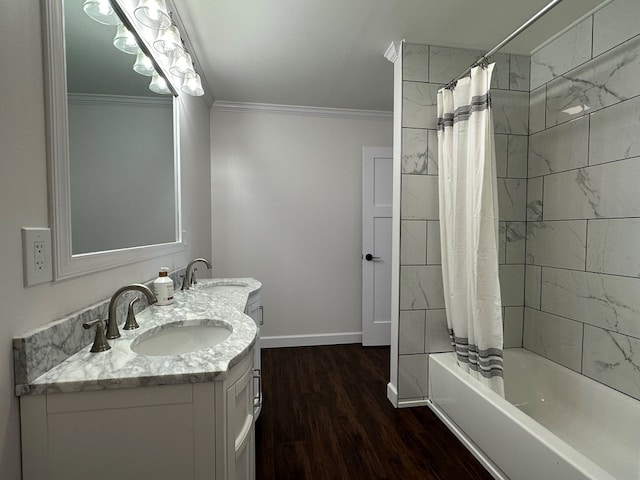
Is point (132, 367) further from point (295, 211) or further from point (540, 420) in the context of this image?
point (295, 211)

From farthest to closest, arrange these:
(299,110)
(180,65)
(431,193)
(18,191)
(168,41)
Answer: (299,110), (431,193), (180,65), (168,41), (18,191)

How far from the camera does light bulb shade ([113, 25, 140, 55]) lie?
118 cm

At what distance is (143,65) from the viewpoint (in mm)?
1385

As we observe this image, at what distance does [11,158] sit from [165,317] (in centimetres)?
71

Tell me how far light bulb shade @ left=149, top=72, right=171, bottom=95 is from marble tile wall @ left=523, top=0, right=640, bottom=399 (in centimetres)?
233

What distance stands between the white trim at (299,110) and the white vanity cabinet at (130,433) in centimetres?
267

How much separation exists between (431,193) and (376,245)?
1.15m

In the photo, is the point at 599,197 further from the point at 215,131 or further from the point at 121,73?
the point at 215,131

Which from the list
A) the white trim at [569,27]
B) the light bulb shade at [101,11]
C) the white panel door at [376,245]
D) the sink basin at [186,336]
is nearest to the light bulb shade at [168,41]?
the light bulb shade at [101,11]

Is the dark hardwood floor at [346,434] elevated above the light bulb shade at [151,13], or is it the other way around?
the light bulb shade at [151,13]

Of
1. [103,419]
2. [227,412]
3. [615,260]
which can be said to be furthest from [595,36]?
Answer: [103,419]

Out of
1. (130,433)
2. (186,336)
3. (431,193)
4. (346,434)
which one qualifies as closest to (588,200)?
(431,193)

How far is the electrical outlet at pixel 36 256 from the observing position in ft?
2.36

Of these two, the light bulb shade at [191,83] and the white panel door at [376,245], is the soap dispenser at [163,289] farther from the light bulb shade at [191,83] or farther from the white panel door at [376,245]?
the white panel door at [376,245]
